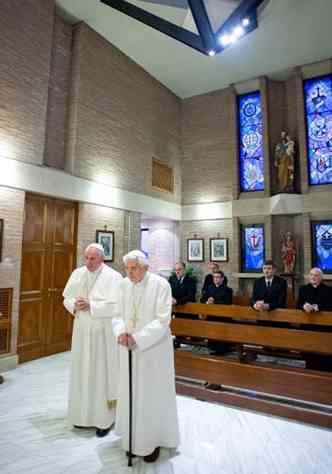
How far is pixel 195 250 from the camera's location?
9.97m

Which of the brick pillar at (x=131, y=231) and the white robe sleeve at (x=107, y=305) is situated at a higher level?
the brick pillar at (x=131, y=231)

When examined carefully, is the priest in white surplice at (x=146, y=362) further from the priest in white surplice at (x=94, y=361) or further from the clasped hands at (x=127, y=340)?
the priest in white surplice at (x=94, y=361)

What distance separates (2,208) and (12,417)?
3.14 m

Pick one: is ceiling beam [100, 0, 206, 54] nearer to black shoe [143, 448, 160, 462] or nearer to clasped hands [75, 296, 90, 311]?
clasped hands [75, 296, 90, 311]

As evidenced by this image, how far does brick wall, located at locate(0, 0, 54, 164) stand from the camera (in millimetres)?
5516

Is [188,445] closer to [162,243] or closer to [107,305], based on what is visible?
[107,305]

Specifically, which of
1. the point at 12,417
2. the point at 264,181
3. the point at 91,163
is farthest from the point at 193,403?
the point at 264,181

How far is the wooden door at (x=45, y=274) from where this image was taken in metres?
5.80

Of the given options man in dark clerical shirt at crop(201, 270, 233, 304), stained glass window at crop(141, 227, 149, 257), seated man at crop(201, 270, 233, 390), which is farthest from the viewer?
stained glass window at crop(141, 227, 149, 257)

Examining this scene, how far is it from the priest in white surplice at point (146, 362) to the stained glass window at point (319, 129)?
758 cm

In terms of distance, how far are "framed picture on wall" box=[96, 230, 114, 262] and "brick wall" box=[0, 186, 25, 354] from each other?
1.86m

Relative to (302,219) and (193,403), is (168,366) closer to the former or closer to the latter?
(193,403)

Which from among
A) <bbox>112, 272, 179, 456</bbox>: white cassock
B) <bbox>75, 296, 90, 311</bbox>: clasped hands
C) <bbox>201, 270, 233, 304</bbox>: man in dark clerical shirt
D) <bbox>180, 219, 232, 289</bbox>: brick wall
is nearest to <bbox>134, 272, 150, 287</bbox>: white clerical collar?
<bbox>112, 272, 179, 456</bbox>: white cassock

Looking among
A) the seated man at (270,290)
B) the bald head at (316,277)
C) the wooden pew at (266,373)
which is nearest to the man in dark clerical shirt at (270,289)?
the seated man at (270,290)
